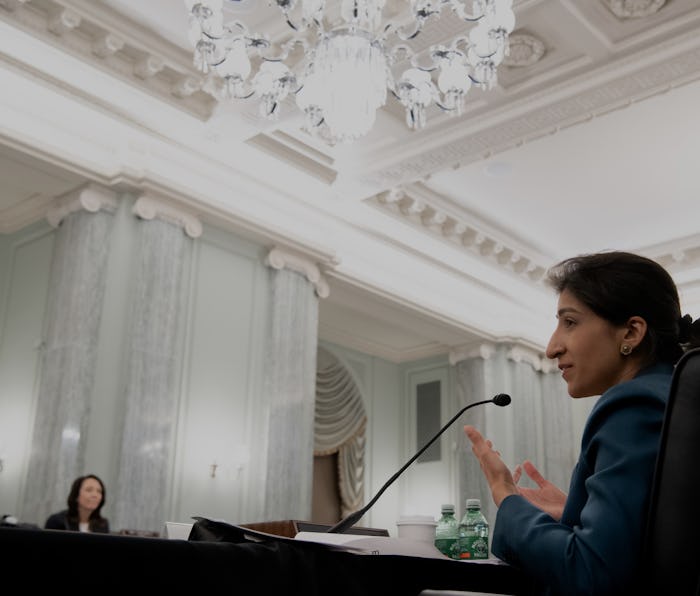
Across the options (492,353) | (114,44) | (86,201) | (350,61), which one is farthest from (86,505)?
(492,353)

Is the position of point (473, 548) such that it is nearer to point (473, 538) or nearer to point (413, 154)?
point (473, 538)

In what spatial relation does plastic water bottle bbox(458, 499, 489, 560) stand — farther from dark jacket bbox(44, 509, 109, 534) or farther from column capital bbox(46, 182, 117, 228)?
column capital bbox(46, 182, 117, 228)

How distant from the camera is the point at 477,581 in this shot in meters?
1.78

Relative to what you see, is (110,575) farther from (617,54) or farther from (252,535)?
(617,54)

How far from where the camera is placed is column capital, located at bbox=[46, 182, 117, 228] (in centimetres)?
799

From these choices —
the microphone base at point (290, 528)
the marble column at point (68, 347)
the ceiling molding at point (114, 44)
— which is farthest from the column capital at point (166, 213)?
the microphone base at point (290, 528)

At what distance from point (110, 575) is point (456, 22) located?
6.27m

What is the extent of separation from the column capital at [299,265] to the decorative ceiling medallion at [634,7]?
396 centimetres

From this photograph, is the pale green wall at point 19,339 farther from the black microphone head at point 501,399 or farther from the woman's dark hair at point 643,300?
the woman's dark hair at point 643,300

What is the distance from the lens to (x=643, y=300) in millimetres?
1856

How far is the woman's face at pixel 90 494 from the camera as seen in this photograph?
6688 millimetres

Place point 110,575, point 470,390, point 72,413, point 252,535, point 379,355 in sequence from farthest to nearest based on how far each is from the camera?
1. point 379,355
2. point 470,390
3. point 72,413
4. point 252,535
5. point 110,575

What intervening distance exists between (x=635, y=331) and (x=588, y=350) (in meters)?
0.10

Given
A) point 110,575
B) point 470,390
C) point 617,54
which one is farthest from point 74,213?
point 110,575
